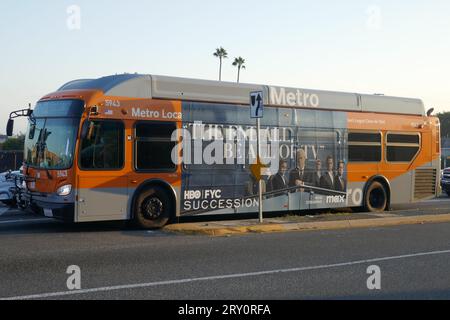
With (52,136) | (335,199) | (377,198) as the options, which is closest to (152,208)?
(52,136)

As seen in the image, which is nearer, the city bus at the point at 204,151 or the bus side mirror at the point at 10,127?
the city bus at the point at 204,151

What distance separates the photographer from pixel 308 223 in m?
14.0

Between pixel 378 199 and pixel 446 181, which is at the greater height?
pixel 446 181

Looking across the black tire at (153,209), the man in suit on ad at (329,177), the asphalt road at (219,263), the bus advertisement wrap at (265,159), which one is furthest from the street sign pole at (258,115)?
the man in suit on ad at (329,177)

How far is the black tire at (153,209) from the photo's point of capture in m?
12.9

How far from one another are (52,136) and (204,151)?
349cm

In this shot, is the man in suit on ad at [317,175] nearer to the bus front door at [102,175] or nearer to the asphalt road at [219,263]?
the asphalt road at [219,263]

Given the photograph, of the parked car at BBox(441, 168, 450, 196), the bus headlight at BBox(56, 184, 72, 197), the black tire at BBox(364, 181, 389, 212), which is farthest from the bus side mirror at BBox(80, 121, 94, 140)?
the parked car at BBox(441, 168, 450, 196)

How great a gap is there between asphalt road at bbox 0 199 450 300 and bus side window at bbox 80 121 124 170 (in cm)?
148

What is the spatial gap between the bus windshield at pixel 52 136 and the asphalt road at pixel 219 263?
1.55 metres

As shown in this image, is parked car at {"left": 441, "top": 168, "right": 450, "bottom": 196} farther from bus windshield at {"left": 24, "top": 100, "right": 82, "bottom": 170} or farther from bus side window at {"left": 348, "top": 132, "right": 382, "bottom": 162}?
bus windshield at {"left": 24, "top": 100, "right": 82, "bottom": 170}

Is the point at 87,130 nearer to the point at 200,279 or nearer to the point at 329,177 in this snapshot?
the point at 200,279

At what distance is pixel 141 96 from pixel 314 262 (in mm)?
5729
